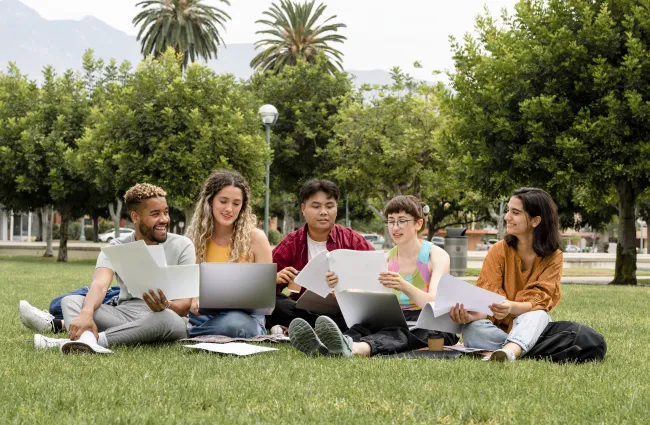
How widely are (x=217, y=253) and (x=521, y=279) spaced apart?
249cm

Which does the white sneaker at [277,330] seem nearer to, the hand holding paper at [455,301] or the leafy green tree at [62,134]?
the hand holding paper at [455,301]

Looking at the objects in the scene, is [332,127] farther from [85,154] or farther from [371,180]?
[85,154]

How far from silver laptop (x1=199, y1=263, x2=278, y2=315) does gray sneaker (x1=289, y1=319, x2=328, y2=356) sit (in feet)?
2.01

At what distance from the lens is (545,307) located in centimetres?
583

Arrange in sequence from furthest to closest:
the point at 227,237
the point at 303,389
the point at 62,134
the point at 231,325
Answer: the point at 62,134
the point at 227,237
the point at 231,325
the point at 303,389

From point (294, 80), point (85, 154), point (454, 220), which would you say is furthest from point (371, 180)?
point (454, 220)

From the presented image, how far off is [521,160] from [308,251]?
12.6 m

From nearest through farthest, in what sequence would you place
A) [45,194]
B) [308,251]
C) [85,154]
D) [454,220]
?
1. [308,251]
2. [85,154]
3. [45,194]
4. [454,220]

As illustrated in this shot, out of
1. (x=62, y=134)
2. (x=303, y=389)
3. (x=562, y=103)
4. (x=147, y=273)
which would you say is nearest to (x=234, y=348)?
(x=147, y=273)

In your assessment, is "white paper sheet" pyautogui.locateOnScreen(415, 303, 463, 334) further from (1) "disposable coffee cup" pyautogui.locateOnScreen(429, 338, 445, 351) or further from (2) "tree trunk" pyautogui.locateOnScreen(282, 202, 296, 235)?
(2) "tree trunk" pyautogui.locateOnScreen(282, 202, 296, 235)

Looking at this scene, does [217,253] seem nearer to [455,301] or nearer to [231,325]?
[231,325]

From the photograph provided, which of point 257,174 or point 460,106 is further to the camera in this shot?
point 257,174

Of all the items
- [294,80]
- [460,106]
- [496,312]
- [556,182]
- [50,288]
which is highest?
[294,80]

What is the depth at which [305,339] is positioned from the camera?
5633 millimetres
